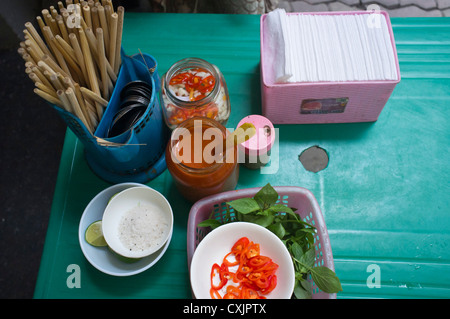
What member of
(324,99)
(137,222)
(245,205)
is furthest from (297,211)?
(137,222)

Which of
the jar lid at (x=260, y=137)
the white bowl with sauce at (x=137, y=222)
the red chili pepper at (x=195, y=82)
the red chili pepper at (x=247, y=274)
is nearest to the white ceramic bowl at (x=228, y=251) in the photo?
the red chili pepper at (x=247, y=274)

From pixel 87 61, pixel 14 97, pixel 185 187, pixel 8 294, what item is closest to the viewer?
pixel 87 61

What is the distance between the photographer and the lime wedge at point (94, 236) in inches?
40.4

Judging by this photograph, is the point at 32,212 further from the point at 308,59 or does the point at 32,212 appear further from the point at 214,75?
the point at 308,59

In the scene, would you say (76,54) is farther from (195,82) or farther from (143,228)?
(143,228)

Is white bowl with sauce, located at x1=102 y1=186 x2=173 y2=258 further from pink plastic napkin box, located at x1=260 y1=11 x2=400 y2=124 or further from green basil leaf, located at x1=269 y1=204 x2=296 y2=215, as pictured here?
pink plastic napkin box, located at x1=260 y1=11 x2=400 y2=124

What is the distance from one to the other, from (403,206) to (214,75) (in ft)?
2.10

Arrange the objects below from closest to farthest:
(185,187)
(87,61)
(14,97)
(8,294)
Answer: (87,61) < (185,187) < (8,294) < (14,97)

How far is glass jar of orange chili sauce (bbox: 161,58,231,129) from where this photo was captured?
104 centimetres

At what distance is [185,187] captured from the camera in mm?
1025

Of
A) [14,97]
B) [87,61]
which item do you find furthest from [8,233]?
[87,61]

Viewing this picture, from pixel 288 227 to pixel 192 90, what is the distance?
1.45 feet

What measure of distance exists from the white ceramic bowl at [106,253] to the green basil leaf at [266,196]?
244mm

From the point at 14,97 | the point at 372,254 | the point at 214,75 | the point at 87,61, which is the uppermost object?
the point at 87,61
